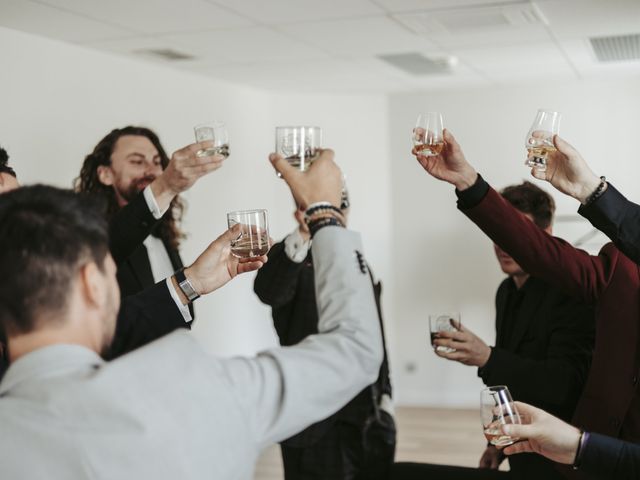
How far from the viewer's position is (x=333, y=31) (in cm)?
384

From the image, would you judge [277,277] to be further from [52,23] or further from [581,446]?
[52,23]

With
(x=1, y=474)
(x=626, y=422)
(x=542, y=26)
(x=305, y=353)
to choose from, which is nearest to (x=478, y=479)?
(x=626, y=422)

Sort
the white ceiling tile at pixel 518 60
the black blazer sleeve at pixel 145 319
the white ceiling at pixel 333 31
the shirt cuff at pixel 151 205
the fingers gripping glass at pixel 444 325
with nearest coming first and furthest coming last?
the black blazer sleeve at pixel 145 319
the shirt cuff at pixel 151 205
the fingers gripping glass at pixel 444 325
the white ceiling at pixel 333 31
the white ceiling tile at pixel 518 60

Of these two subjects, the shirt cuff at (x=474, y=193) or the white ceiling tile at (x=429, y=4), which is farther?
the white ceiling tile at (x=429, y=4)

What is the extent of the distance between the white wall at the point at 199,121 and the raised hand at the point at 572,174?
2606mm

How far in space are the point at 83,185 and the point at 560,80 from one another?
408 cm

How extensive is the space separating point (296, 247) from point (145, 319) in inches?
49.8

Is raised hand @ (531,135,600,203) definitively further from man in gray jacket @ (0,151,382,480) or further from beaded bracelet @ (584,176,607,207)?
man in gray jacket @ (0,151,382,480)

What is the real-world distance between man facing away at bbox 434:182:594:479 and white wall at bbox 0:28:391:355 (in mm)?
2316

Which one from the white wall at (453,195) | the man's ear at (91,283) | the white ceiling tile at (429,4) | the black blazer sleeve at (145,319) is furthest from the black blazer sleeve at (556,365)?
the white wall at (453,195)

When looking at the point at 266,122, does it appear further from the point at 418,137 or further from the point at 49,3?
the point at 418,137

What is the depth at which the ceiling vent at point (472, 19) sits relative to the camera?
3434mm

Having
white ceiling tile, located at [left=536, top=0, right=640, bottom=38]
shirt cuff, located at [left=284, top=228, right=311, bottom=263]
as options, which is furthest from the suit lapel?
white ceiling tile, located at [left=536, top=0, right=640, bottom=38]

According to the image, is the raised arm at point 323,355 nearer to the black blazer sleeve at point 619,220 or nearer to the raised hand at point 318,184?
the raised hand at point 318,184
